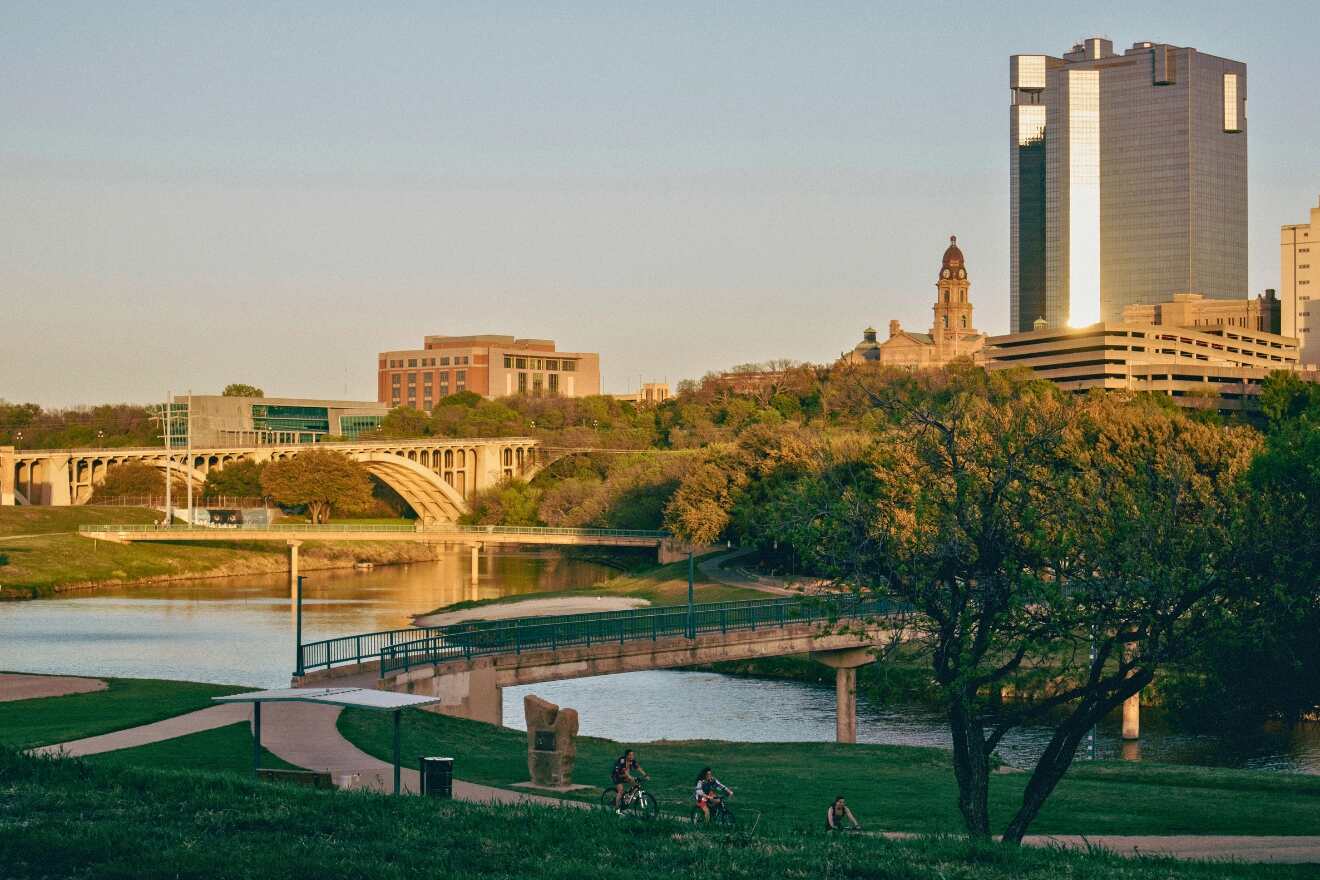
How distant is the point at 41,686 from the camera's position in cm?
4066

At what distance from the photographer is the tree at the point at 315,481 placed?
134250mm

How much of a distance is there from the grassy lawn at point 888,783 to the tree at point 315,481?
10144 centimetres

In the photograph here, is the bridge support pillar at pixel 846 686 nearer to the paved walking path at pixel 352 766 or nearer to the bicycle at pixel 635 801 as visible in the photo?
the paved walking path at pixel 352 766

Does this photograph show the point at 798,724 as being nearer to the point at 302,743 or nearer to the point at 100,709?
the point at 100,709

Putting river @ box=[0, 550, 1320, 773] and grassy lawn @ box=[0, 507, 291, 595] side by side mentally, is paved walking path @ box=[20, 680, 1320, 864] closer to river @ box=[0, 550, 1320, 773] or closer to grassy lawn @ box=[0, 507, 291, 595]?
river @ box=[0, 550, 1320, 773]

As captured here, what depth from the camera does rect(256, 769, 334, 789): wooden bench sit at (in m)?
22.8

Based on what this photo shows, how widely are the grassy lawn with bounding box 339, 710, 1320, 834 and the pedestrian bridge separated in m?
2.58

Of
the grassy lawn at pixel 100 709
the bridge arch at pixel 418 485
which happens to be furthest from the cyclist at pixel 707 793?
the bridge arch at pixel 418 485

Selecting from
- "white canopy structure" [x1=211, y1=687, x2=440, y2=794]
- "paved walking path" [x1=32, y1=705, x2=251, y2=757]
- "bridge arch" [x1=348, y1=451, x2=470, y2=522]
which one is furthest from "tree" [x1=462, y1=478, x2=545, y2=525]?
"white canopy structure" [x1=211, y1=687, x2=440, y2=794]

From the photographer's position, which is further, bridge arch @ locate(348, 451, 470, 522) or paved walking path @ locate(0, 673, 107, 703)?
bridge arch @ locate(348, 451, 470, 522)

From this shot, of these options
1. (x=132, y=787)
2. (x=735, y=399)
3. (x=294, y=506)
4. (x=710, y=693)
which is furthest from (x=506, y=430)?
(x=132, y=787)

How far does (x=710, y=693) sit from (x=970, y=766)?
33708 mm

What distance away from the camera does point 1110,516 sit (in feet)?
80.2

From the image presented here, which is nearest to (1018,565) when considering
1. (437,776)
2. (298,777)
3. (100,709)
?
(437,776)
